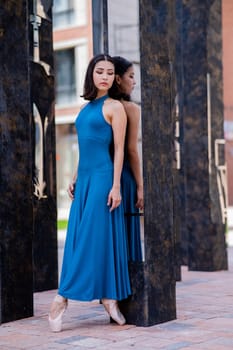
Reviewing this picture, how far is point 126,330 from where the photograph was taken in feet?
15.8

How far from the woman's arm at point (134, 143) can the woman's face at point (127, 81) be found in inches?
3.9

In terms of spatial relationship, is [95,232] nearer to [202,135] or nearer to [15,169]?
[15,169]

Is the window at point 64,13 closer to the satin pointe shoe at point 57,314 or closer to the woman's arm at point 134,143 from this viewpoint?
the woman's arm at point 134,143

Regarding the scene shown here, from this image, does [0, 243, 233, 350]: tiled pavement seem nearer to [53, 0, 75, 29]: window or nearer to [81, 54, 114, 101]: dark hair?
[81, 54, 114, 101]: dark hair

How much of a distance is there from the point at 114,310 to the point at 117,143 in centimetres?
109

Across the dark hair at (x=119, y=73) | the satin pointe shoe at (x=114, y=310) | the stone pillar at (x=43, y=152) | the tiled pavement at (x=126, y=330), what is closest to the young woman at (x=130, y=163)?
the dark hair at (x=119, y=73)

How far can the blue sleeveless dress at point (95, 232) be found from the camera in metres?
4.84

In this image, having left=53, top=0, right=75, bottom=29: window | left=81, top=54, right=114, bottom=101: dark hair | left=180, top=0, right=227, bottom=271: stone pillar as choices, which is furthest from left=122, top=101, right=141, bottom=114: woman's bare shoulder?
left=53, top=0, right=75, bottom=29: window

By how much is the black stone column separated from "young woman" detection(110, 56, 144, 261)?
0.72 metres

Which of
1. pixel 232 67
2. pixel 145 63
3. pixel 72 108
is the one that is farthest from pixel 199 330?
pixel 72 108

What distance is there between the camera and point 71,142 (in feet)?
90.3

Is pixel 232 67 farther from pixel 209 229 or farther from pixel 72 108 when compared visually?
pixel 209 229

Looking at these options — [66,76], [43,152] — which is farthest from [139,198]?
[66,76]

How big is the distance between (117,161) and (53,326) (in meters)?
1.14
